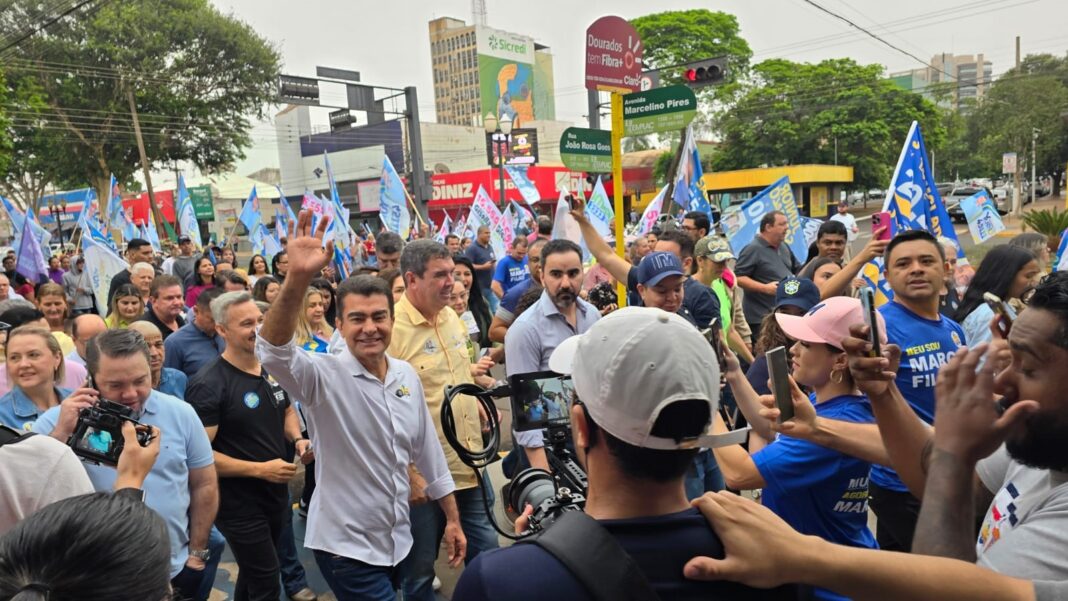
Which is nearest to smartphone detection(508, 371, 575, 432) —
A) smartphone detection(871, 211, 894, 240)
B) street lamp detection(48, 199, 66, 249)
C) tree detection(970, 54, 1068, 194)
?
smartphone detection(871, 211, 894, 240)

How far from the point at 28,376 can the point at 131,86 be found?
103 feet

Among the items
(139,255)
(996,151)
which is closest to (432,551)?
(139,255)

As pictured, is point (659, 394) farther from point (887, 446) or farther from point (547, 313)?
point (547, 313)

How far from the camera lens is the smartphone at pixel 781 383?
169 cm

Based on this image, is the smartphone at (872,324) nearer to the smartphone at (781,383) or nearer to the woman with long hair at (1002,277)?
the smartphone at (781,383)

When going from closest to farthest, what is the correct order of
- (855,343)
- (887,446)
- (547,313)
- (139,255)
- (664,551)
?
(664,551)
(855,343)
(887,446)
(547,313)
(139,255)

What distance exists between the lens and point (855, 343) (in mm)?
1743

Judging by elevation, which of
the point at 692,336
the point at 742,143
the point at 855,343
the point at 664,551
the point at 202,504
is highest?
the point at 742,143

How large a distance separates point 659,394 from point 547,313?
2.50 metres

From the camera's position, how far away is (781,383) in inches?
68.5

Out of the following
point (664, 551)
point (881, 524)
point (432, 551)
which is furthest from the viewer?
point (432, 551)

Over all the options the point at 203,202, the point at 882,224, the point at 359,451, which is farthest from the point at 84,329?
the point at 203,202

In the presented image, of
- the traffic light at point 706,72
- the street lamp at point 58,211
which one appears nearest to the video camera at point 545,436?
the traffic light at point 706,72

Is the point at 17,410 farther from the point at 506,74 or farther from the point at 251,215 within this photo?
the point at 506,74
